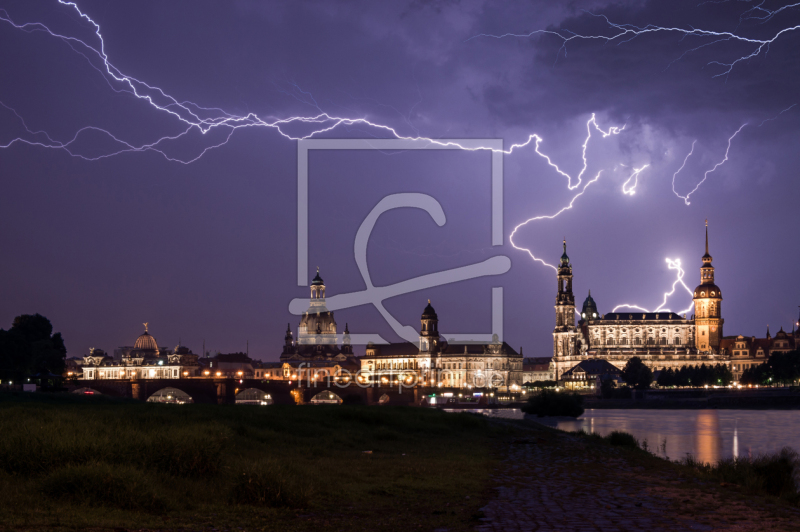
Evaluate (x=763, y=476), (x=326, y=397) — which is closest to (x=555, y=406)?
(x=326, y=397)

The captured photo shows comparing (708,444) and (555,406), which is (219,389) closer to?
(555,406)

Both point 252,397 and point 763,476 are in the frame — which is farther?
point 252,397

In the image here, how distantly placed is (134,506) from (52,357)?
113025 mm

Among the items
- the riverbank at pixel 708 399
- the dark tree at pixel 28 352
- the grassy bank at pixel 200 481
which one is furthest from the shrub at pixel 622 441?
the riverbank at pixel 708 399

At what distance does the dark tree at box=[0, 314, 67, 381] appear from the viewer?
367 ft

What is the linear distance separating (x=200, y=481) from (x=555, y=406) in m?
96.7

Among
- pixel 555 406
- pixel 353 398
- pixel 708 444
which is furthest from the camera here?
pixel 353 398

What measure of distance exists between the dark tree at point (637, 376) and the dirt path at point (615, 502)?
552 feet

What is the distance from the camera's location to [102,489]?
14.6m

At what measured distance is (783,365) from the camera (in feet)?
543

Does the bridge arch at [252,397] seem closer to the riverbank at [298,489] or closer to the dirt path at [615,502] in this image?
the riverbank at [298,489]

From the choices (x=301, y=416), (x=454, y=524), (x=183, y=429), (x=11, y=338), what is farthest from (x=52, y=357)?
(x=454, y=524)

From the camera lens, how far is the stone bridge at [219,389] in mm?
130250

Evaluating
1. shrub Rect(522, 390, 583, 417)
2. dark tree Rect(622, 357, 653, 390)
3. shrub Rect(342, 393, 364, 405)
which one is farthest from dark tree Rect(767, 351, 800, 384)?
shrub Rect(342, 393, 364, 405)
